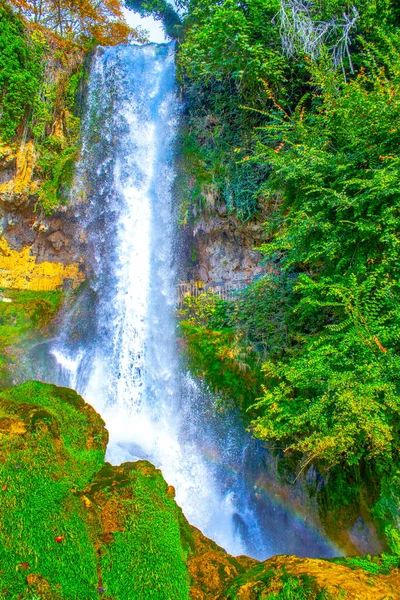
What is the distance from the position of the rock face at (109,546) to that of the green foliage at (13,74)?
8.55 m

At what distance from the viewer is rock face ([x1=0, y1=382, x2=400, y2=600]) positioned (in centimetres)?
206

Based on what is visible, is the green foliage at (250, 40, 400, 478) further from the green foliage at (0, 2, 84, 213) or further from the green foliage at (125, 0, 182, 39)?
the green foliage at (125, 0, 182, 39)

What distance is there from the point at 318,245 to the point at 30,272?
25.4 ft

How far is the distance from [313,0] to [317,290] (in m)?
5.97

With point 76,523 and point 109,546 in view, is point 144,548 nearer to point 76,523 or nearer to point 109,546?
point 109,546

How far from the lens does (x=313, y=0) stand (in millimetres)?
6770

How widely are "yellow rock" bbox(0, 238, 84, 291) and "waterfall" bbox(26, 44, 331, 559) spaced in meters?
0.77

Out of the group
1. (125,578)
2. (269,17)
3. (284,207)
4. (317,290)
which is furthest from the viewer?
(269,17)

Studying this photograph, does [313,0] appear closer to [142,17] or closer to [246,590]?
[246,590]

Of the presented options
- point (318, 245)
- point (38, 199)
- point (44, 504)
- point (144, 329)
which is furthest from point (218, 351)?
point (38, 199)

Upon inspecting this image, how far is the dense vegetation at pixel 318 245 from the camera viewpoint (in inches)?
149

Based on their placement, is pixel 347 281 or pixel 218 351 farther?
pixel 218 351

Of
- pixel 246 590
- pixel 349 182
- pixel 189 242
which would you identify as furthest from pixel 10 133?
pixel 246 590

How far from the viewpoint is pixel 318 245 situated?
175 inches
